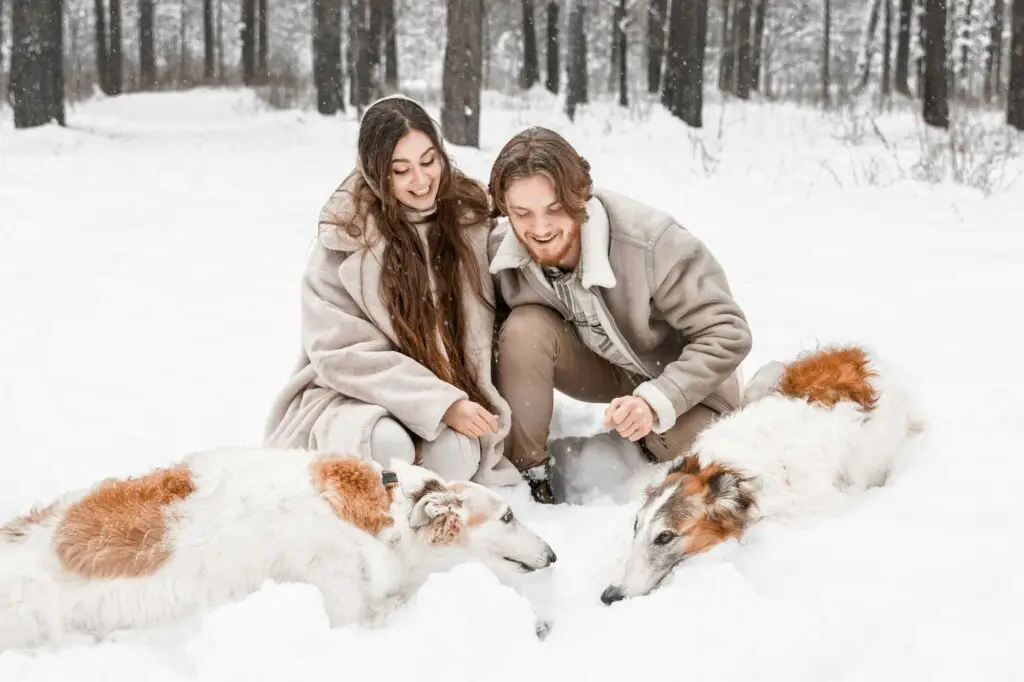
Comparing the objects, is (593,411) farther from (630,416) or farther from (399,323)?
(399,323)

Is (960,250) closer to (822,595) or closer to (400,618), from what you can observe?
(822,595)

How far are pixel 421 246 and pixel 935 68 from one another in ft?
45.9

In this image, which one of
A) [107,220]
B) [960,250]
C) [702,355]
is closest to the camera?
[702,355]

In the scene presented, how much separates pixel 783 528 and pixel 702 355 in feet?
3.12

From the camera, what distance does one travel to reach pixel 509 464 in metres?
4.10

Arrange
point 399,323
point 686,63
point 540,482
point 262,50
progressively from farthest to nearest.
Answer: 1. point 262,50
2. point 686,63
3. point 540,482
4. point 399,323

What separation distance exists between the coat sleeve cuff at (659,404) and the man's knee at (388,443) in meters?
1.04

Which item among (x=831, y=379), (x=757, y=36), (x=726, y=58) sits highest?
(x=757, y=36)

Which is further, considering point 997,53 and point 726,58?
point 726,58

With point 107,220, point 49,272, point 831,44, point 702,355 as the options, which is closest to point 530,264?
point 702,355

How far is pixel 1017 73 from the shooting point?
13688mm

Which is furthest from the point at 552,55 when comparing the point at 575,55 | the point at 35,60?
the point at 35,60

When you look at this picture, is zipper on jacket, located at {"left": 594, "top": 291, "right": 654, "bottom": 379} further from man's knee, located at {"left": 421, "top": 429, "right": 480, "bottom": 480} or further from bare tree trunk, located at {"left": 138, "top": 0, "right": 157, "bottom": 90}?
bare tree trunk, located at {"left": 138, "top": 0, "right": 157, "bottom": 90}

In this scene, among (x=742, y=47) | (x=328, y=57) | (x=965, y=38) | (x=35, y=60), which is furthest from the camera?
(x=965, y=38)
